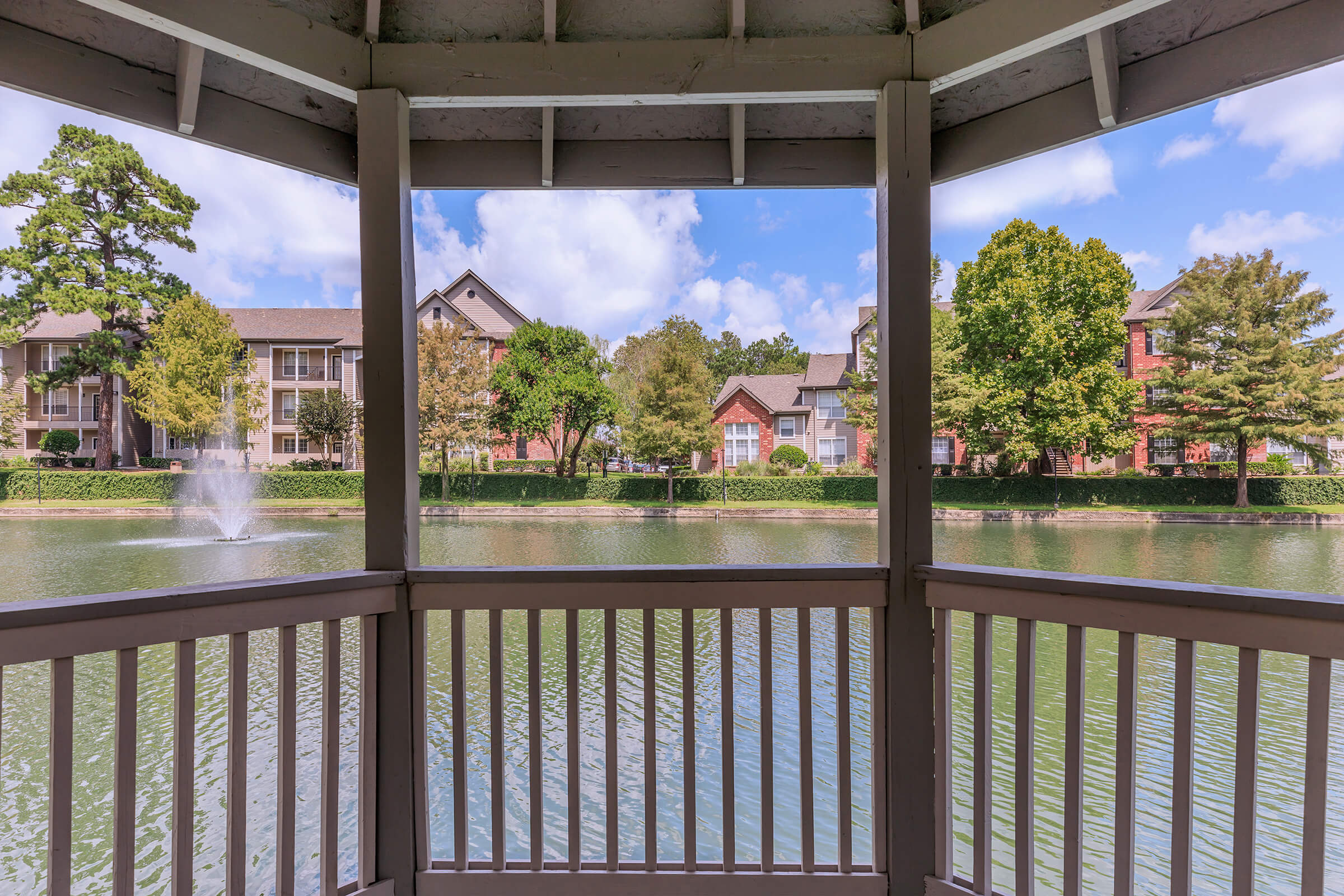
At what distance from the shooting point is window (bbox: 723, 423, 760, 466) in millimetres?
13344

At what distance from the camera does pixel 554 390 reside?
14.0 metres

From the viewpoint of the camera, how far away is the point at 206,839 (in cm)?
231

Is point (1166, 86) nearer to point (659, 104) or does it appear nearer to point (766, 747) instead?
point (659, 104)

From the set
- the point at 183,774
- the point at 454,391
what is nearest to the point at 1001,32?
the point at 183,774

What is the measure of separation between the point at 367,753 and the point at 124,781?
42 centimetres

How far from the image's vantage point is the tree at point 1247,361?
3.14 metres

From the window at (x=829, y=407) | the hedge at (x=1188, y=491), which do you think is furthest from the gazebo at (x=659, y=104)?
the window at (x=829, y=407)

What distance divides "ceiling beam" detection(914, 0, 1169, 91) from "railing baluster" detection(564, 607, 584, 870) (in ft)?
4.93

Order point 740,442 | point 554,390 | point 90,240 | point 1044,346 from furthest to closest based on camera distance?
1. point 554,390
2. point 740,442
3. point 90,240
4. point 1044,346

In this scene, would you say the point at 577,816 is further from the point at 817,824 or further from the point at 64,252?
the point at 64,252

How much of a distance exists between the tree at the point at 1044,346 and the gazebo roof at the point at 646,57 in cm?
287

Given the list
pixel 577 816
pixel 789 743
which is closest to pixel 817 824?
pixel 789 743

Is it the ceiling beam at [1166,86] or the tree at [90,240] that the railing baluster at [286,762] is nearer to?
the ceiling beam at [1166,86]

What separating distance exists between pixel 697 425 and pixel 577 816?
11216 mm
